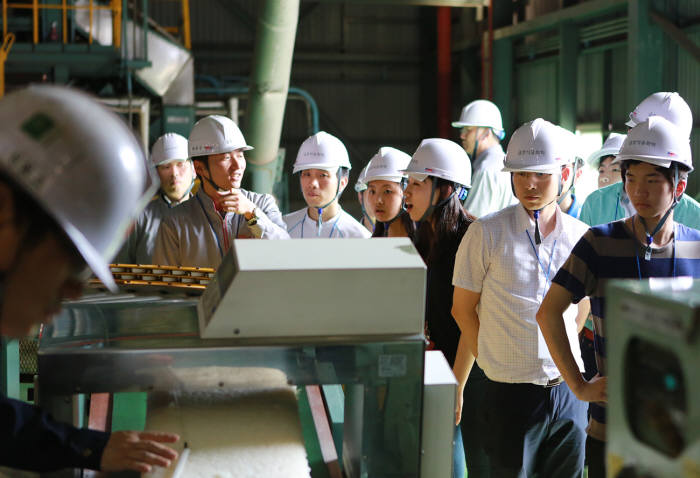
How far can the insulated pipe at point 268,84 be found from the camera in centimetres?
464

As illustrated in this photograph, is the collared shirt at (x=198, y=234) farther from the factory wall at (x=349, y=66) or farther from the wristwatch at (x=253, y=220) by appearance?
the factory wall at (x=349, y=66)

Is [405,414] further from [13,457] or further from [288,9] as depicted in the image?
[288,9]

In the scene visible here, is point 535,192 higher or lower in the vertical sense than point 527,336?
higher

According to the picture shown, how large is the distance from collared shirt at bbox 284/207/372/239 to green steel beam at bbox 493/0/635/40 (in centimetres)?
493

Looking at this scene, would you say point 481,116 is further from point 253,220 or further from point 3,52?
point 3,52

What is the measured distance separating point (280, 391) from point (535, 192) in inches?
51.0

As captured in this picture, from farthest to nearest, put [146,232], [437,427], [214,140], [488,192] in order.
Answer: [488,192], [146,232], [214,140], [437,427]

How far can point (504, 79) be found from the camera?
1073cm

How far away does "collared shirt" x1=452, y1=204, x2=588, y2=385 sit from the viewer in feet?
7.66

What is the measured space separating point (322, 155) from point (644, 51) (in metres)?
4.66

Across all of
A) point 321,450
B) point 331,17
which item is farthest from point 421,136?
point 321,450

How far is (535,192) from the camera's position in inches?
97.5

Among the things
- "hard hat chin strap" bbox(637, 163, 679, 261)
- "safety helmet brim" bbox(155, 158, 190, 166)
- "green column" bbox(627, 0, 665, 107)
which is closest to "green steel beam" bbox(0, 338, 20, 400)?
"safety helmet brim" bbox(155, 158, 190, 166)

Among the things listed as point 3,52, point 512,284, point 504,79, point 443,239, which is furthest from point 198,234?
point 504,79
